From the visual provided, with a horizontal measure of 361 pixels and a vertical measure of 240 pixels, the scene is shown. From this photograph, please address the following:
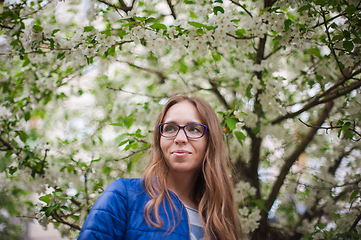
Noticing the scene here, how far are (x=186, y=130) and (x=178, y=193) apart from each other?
0.31 meters

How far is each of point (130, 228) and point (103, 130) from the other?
196 centimetres

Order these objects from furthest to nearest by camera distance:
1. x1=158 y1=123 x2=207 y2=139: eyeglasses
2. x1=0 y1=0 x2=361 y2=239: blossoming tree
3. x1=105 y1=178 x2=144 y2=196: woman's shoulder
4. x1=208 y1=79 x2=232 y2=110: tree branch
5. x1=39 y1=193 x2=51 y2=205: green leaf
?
x1=208 y1=79 x2=232 y2=110: tree branch → x1=0 y1=0 x2=361 y2=239: blossoming tree → x1=39 y1=193 x2=51 y2=205: green leaf → x1=158 y1=123 x2=207 y2=139: eyeglasses → x1=105 y1=178 x2=144 y2=196: woman's shoulder

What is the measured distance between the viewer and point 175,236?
96 cm

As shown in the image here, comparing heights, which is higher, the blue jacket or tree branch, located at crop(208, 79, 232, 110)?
tree branch, located at crop(208, 79, 232, 110)

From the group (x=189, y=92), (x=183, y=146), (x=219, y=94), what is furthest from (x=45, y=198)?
(x=219, y=94)

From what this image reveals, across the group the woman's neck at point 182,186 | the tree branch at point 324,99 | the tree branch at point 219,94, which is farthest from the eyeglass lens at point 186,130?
the tree branch at point 219,94

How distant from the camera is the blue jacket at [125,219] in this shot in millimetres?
872

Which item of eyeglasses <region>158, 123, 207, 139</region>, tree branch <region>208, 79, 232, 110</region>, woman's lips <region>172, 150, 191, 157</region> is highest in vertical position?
tree branch <region>208, 79, 232, 110</region>

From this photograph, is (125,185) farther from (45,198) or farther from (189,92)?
(189,92)

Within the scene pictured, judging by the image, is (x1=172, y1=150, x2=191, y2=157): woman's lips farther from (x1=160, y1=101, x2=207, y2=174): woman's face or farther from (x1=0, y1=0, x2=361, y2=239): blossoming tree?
(x1=0, y1=0, x2=361, y2=239): blossoming tree

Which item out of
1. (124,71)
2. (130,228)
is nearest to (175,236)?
(130,228)

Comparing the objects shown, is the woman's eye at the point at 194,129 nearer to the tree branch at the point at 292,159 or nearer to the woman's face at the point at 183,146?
the woman's face at the point at 183,146

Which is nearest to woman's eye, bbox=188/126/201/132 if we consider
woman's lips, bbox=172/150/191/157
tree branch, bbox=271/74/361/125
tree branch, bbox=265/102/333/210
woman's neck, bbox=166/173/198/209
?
woman's lips, bbox=172/150/191/157

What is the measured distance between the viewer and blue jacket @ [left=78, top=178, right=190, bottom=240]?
872mm
